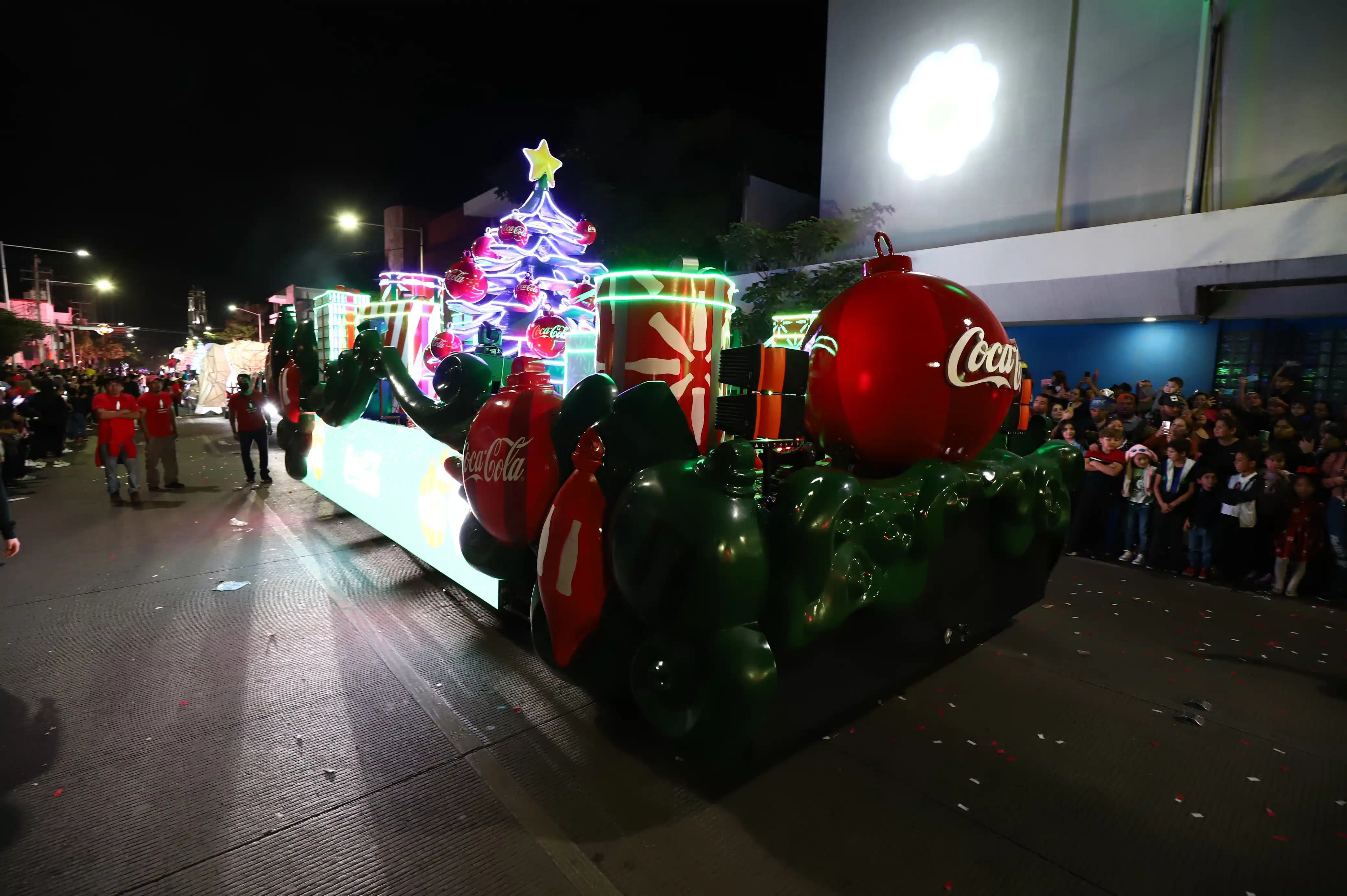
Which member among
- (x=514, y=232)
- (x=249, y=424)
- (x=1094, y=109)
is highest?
(x=1094, y=109)

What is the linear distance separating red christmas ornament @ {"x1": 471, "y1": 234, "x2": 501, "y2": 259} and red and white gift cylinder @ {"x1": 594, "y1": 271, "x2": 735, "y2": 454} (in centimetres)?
372

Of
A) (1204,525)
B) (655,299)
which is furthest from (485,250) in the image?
(1204,525)

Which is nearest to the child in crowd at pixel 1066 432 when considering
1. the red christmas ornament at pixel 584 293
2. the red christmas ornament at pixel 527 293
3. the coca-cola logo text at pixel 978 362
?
the coca-cola logo text at pixel 978 362

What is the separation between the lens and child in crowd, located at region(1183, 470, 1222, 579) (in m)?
6.37

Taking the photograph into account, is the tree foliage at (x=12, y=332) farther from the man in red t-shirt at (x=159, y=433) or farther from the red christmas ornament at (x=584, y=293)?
the red christmas ornament at (x=584, y=293)

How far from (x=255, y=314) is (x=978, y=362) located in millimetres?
52912

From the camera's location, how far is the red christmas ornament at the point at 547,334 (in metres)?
6.87

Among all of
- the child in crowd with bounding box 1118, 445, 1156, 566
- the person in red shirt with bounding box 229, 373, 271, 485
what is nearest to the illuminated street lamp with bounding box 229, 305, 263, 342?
the person in red shirt with bounding box 229, 373, 271, 485

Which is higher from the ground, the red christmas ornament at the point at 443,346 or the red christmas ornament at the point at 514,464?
the red christmas ornament at the point at 443,346

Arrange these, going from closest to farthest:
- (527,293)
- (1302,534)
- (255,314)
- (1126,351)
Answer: (1302,534) < (527,293) < (1126,351) < (255,314)

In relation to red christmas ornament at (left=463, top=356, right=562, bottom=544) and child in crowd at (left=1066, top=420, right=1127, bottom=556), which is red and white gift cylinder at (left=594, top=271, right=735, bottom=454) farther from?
child in crowd at (left=1066, top=420, right=1127, bottom=556)

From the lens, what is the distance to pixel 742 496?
2.50 metres

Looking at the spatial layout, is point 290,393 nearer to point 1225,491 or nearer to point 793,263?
point 1225,491

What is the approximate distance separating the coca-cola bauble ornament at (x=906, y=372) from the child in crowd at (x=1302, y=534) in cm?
461
